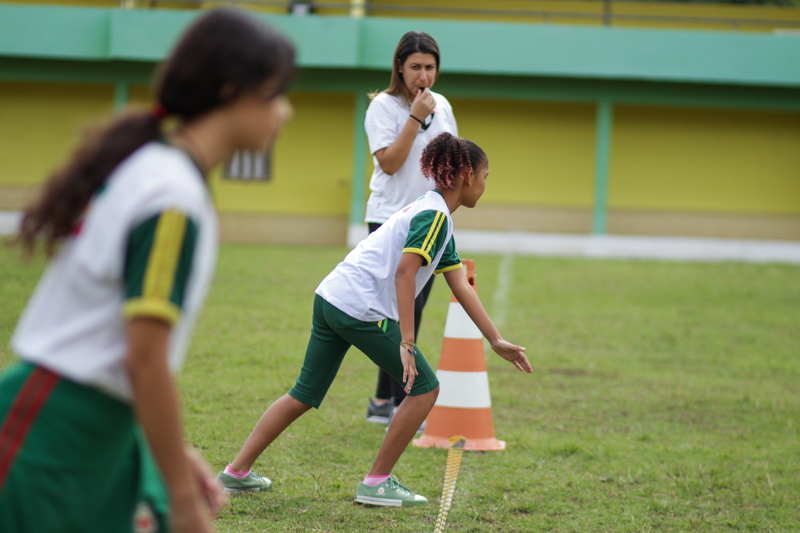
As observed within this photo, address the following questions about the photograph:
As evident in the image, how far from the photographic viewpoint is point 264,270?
1270 centimetres

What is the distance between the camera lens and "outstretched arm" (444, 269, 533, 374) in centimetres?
329

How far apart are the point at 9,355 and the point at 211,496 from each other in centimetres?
461

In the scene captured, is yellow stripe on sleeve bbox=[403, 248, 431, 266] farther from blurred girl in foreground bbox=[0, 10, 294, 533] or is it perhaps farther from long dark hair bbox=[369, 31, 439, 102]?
blurred girl in foreground bbox=[0, 10, 294, 533]

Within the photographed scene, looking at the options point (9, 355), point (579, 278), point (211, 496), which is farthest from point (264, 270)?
point (211, 496)

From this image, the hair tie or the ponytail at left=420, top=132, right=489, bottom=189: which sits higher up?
the ponytail at left=420, top=132, right=489, bottom=189

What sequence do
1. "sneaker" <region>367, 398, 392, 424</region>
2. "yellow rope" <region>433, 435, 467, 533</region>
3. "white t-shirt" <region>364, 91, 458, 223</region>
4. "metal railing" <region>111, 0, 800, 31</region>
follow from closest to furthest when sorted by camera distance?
"yellow rope" <region>433, 435, 467, 533</region> → "white t-shirt" <region>364, 91, 458, 223</region> → "sneaker" <region>367, 398, 392, 424</region> → "metal railing" <region>111, 0, 800, 31</region>

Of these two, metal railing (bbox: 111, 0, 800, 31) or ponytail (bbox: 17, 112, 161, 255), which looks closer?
ponytail (bbox: 17, 112, 161, 255)

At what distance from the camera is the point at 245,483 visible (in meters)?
3.66

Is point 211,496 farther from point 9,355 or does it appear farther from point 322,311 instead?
point 9,355

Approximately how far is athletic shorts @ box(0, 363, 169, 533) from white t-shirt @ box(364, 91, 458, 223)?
307 centimetres

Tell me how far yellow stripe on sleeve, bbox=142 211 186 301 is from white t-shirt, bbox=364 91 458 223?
3086 millimetres

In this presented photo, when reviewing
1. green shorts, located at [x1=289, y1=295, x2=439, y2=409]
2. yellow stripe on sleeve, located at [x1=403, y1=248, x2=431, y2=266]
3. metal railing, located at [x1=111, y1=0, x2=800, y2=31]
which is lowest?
green shorts, located at [x1=289, y1=295, x2=439, y2=409]

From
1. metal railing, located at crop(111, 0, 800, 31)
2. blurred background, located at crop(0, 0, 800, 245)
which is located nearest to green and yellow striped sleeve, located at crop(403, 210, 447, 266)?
metal railing, located at crop(111, 0, 800, 31)

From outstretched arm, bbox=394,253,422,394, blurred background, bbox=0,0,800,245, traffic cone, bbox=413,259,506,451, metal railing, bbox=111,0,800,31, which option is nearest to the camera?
outstretched arm, bbox=394,253,422,394
